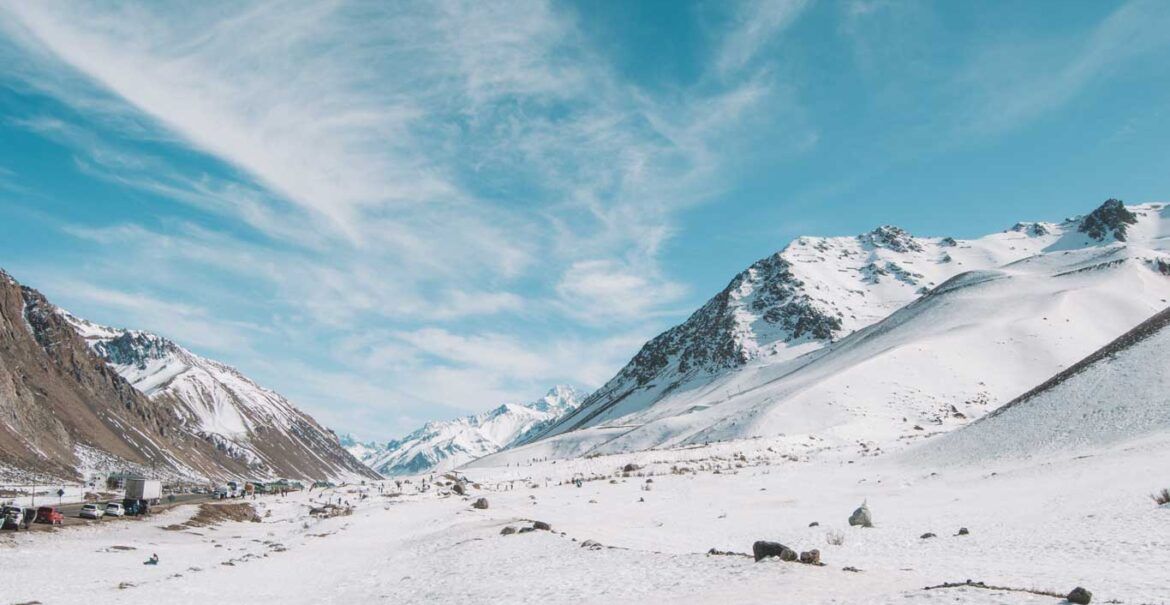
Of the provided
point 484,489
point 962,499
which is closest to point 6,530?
point 484,489

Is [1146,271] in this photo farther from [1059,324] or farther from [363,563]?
[363,563]

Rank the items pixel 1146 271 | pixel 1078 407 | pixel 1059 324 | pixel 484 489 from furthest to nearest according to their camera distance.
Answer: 1. pixel 1146 271
2. pixel 1059 324
3. pixel 484 489
4. pixel 1078 407

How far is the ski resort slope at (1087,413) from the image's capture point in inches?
1475

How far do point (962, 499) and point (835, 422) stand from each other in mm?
58965

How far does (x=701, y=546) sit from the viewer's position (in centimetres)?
2447

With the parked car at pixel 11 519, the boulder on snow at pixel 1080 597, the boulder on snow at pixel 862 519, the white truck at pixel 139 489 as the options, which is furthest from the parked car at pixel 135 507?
the boulder on snow at pixel 1080 597

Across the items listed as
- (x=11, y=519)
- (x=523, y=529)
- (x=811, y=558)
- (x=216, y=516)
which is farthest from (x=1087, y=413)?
(x=216, y=516)

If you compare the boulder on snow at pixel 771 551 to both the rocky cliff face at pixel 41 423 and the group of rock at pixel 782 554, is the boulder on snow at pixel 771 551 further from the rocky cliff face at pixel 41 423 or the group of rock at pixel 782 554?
the rocky cliff face at pixel 41 423

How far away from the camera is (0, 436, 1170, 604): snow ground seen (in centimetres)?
1568

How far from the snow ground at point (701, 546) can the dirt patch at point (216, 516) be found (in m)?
3.02

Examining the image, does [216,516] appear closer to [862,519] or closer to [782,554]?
[862,519]

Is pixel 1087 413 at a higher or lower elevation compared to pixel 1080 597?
higher

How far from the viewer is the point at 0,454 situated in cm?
12450

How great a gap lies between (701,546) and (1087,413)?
29.2m
